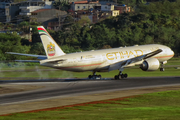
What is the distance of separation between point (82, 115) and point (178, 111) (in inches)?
348

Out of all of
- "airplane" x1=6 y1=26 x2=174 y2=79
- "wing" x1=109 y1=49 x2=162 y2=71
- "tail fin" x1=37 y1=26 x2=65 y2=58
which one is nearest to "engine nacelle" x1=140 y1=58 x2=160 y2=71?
"airplane" x1=6 y1=26 x2=174 y2=79

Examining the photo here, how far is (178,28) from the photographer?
6777 inches

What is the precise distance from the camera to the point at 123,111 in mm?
35219

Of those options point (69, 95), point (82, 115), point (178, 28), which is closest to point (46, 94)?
point (69, 95)

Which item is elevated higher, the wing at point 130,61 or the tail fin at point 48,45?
the tail fin at point 48,45

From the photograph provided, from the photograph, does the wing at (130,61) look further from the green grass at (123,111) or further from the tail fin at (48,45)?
the green grass at (123,111)

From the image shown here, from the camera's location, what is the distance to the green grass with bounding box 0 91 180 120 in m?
31.9

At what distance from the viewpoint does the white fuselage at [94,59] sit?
2320 inches

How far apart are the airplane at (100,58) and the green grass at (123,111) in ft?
61.0

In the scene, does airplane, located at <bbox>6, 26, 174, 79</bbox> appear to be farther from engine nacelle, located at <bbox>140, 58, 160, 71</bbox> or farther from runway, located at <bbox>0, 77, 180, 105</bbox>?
runway, located at <bbox>0, 77, 180, 105</bbox>

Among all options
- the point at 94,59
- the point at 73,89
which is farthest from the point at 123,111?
the point at 94,59

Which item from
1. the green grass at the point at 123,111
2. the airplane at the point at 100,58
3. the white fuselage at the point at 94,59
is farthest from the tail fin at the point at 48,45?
the green grass at the point at 123,111

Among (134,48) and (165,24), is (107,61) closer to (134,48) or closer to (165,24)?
(134,48)

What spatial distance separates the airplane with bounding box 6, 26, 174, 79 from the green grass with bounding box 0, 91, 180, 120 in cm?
1860
